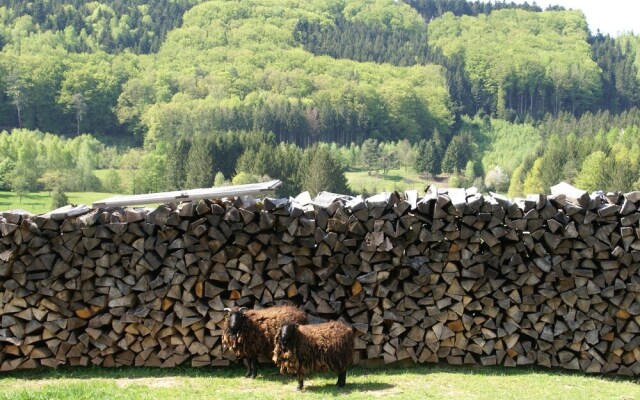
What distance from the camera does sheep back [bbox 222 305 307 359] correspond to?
11.7m

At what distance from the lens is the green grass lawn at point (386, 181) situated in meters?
159

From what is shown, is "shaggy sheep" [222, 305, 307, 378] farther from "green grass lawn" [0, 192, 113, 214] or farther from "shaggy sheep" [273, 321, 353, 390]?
"green grass lawn" [0, 192, 113, 214]

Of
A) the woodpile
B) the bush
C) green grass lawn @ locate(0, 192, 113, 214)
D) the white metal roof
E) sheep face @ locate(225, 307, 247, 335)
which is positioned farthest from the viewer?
green grass lawn @ locate(0, 192, 113, 214)

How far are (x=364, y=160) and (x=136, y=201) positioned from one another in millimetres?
168282

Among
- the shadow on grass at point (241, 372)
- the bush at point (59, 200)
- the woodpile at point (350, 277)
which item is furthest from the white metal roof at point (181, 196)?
the bush at point (59, 200)

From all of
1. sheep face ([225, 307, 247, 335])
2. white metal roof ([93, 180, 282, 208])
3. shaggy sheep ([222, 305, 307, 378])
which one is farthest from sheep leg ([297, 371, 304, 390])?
white metal roof ([93, 180, 282, 208])

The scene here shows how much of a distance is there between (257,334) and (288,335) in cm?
77

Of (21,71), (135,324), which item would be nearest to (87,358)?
(135,324)

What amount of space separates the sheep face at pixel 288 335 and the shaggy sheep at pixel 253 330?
21.7 inches

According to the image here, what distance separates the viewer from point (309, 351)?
437 inches

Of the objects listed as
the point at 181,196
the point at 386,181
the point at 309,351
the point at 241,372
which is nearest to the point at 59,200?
the point at 386,181

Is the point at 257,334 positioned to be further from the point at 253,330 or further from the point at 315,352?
the point at 315,352

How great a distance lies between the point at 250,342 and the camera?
11.7 meters

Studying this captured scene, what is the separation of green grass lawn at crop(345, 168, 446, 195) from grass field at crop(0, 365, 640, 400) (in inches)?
5463
